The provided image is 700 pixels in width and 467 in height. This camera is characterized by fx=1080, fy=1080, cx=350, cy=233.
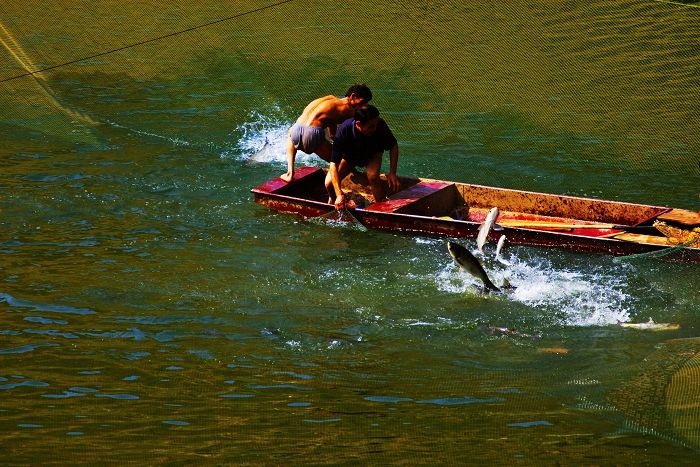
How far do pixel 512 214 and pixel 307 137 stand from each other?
2.16m

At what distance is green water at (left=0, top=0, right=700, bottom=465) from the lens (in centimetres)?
600

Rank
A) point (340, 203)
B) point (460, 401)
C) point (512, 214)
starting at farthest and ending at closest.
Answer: point (512, 214), point (340, 203), point (460, 401)

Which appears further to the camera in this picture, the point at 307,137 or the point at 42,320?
the point at 307,137

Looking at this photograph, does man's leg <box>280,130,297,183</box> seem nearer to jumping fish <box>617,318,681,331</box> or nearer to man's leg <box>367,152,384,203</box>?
man's leg <box>367,152,384,203</box>

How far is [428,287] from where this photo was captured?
8.66 meters

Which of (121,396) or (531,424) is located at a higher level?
(121,396)

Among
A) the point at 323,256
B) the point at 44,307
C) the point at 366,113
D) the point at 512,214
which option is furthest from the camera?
the point at 512,214

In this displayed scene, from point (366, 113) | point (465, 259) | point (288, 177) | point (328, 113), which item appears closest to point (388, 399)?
point (465, 259)

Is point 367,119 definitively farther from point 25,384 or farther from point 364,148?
point 25,384

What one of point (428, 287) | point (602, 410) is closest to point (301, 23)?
point (428, 287)

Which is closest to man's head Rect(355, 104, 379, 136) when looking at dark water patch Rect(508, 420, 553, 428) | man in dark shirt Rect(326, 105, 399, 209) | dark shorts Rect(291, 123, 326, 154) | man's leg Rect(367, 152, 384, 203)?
man in dark shirt Rect(326, 105, 399, 209)

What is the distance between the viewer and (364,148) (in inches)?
406

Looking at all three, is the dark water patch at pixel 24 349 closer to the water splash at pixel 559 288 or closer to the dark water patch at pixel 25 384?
the dark water patch at pixel 25 384

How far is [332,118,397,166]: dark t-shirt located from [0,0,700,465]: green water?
0.76m
